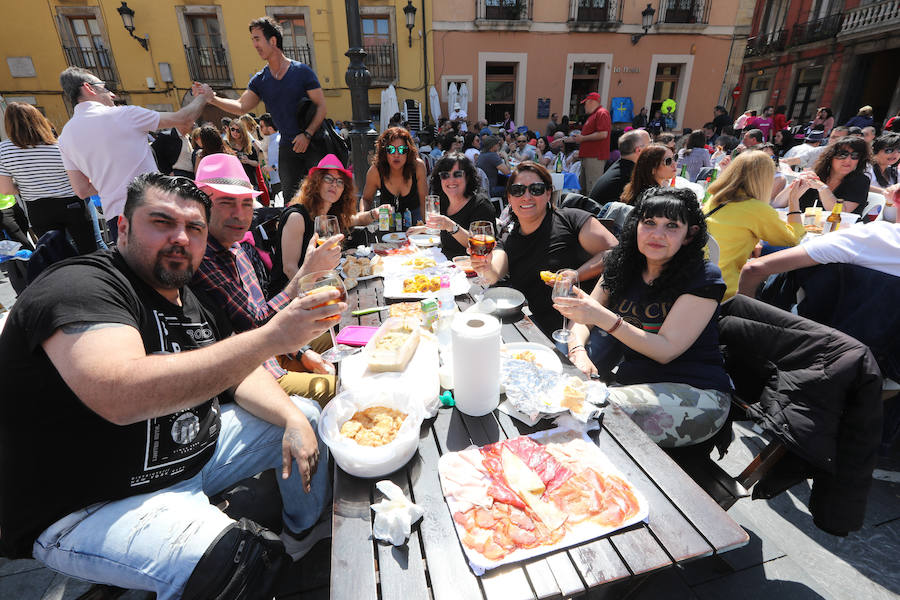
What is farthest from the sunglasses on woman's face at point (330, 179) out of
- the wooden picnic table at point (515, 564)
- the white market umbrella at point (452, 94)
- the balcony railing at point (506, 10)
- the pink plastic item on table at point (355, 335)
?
the balcony railing at point (506, 10)

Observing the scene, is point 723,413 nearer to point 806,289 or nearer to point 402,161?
point 806,289

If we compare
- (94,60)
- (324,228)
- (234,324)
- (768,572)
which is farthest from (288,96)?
(94,60)

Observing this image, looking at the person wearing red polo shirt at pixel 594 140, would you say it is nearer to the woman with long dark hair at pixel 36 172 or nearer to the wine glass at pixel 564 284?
the wine glass at pixel 564 284

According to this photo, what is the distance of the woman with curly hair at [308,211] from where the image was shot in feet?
10.3

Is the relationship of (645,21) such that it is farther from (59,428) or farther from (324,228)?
(59,428)

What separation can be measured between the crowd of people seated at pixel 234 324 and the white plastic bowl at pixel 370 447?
316 mm

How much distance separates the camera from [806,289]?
2463mm

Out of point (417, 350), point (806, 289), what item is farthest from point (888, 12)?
point (417, 350)

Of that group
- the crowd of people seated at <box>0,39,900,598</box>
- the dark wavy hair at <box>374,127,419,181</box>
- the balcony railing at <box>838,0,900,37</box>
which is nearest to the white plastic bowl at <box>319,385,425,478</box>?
the crowd of people seated at <box>0,39,900,598</box>

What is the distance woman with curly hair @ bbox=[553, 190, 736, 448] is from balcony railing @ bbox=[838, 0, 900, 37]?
22.7 m

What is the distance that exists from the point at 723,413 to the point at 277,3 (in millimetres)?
18880

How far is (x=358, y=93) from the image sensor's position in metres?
5.63

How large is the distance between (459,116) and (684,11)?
11.0 meters

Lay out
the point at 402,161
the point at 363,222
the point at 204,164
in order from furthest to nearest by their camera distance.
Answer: the point at 402,161 < the point at 363,222 < the point at 204,164
